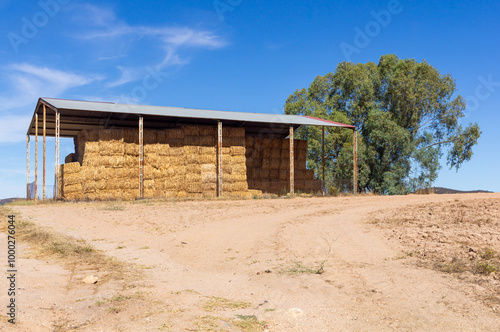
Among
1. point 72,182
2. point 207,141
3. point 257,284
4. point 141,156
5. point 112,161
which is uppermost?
point 207,141

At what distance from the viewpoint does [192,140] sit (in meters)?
28.3

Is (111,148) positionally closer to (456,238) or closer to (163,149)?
(163,149)

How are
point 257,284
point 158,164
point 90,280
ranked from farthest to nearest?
point 158,164 < point 257,284 < point 90,280

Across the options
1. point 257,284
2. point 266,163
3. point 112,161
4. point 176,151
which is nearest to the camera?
point 257,284

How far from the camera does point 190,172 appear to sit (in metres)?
27.8

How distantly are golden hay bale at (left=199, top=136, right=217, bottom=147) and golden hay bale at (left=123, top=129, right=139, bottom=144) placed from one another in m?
4.27

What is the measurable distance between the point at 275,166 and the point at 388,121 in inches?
493

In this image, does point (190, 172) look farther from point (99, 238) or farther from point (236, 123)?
point (99, 238)

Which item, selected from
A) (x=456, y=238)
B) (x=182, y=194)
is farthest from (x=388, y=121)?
(x=456, y=238)

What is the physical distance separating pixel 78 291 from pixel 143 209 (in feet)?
38.4

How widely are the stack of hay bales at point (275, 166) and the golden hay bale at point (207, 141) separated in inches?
131

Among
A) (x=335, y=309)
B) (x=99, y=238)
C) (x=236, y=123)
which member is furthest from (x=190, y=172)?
(x=335, y=309)

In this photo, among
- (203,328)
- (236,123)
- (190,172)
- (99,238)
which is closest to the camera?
(203,328)

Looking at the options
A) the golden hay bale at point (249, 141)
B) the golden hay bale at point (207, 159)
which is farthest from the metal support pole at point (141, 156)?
the golden hay bale at point (249, 141)
